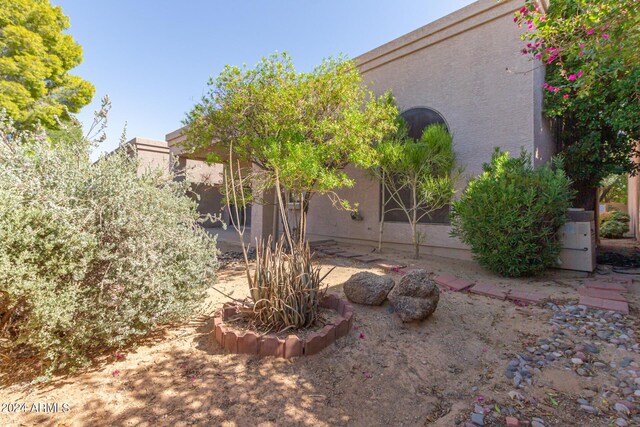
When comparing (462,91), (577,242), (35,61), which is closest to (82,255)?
(577,242)

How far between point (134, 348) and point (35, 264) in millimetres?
1054

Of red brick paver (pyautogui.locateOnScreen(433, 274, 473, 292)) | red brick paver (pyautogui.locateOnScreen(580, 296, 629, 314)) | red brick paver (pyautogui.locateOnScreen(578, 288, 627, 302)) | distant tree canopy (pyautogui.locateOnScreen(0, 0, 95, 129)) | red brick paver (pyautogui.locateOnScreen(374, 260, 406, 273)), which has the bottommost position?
red brick paver (pyautogui.locateOnScreen(580, 296, 629, 314))

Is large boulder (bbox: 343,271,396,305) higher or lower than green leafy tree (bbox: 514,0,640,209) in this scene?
lower

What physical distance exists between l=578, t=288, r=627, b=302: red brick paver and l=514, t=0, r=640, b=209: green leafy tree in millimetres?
2701

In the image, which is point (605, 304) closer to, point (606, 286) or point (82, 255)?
point (606, 286)

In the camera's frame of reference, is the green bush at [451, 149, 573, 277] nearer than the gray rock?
No

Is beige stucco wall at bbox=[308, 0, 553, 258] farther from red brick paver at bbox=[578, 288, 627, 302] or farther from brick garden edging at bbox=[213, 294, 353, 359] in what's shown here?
brick garden edging at bbox=[213, 294, 353, 359]

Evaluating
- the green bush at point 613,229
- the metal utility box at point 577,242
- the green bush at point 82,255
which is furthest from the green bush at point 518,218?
the green bush at point 613,229

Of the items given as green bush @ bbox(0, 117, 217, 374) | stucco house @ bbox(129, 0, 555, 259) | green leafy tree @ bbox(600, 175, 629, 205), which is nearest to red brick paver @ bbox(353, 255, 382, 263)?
stucco house @ bbox(129, 0, 555, 259)

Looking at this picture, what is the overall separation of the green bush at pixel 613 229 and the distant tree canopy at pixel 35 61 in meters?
21.6

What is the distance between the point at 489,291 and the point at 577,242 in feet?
8.15

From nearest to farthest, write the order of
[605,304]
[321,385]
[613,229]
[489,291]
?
[321,385], [605,304], [489,291], [613,229]

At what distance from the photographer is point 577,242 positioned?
17.2 ft

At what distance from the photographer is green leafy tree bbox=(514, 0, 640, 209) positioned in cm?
391
